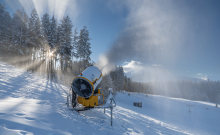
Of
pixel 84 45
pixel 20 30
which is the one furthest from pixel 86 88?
pixel 20 30

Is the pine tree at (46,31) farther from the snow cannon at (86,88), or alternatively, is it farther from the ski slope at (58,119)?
the snow cannon at (86,88)

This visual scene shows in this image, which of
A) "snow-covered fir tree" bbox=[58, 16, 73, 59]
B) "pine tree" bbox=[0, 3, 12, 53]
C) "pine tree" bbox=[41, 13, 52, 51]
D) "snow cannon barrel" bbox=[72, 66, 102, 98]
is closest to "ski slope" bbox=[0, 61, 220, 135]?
"snow cannon barrel" bbox=[72, 66, 102, 98]

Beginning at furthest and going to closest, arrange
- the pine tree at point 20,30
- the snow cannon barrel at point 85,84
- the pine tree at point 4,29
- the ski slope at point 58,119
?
1. the pine tree at point 20,30
2. the pine tree at point 4,29
3. the snow cannon barrel at point 85,84
4. the ski slope at point 58,119

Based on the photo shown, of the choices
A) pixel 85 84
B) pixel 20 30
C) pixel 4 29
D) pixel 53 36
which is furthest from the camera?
pixel 20 30

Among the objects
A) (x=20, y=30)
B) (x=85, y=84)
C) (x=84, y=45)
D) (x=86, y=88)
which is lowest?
(x=86, y=88)

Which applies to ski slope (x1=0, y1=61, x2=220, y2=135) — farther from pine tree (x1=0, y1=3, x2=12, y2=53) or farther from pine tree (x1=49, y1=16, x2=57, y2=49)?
pine tree (x1=0, y1=3, x2=12, y2=53)

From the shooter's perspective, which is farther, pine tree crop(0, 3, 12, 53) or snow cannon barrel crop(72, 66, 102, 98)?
pine tree crop(0, 3, 12, 53)

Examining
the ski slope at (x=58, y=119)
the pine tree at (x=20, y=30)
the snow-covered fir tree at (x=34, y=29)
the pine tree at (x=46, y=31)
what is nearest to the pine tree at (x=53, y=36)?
the pine tree at (x=46, y=31)

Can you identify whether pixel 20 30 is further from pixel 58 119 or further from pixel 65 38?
pixel 58 119

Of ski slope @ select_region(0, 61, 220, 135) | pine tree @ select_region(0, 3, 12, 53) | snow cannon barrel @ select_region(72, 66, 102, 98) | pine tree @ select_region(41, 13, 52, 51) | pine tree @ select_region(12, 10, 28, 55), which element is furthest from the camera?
pine tree @ select_region(12, 10, 28, 55)

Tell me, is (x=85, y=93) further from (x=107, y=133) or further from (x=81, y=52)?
(x=81, y=52)

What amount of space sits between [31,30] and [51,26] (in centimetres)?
541

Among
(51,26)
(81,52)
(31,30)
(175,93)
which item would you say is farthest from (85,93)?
(175,93)

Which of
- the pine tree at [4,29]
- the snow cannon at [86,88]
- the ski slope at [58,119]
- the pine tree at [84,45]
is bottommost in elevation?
the ski slope at [58,119]
